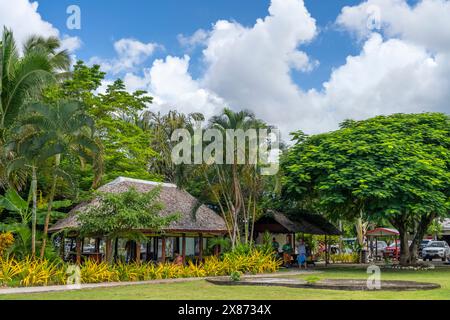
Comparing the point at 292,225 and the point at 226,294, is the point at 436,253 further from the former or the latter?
the point at 226,294

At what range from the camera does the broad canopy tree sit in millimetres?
24953

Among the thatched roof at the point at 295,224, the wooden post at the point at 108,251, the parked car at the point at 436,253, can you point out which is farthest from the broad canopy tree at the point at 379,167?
the parked car at the point at 436,253

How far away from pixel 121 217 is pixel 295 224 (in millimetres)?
13983

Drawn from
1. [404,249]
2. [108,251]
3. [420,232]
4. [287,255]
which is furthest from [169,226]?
[420,232]

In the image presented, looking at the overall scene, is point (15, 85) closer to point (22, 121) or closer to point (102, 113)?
point (22, 121)

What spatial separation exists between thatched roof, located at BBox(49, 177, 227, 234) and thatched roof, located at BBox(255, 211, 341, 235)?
3.62 meters

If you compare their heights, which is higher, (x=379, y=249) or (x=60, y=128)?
(x=60, y=128)

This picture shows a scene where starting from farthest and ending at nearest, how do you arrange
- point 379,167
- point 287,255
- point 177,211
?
1. point 287,255
2. point 177,211
3. point 379,167

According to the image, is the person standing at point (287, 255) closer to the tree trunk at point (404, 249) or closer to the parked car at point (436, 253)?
the tree trunk at point (404, 249)

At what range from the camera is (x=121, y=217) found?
20641 mm

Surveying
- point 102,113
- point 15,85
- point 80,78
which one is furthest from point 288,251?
point 15,85

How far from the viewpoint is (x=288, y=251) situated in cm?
3161

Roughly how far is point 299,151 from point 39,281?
15634 mm

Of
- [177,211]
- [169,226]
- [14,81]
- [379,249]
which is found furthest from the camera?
[379,249]
